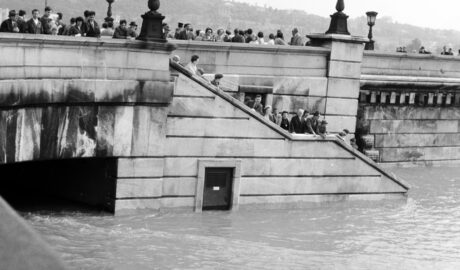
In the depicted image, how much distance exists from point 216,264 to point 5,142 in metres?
4.75

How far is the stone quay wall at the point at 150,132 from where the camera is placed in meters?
16.9

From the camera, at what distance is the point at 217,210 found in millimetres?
20734

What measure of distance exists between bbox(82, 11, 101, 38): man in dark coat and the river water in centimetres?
406

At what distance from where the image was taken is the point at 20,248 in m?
1.04

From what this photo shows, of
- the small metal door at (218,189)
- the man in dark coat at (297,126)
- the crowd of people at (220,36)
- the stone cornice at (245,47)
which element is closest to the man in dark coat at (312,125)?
the man in dark coat at (297,126)

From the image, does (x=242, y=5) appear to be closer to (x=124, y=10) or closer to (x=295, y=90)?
(x=124, y=10)

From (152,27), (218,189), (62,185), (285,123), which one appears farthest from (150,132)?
(285,123)

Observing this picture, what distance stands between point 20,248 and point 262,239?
17.8 m

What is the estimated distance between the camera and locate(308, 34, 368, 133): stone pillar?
82.9 ft

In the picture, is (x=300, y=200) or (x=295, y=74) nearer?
(x=300, y=200)

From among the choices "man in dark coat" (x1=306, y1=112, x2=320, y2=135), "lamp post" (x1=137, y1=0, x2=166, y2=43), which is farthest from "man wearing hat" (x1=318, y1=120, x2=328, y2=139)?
"lamp post" (x1=137, y1=0, x2=166, y2=43)

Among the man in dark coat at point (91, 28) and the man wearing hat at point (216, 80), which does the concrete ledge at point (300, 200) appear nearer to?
the man wearing hat at point (216, 80)

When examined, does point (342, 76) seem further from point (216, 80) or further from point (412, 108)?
point (412, 108)

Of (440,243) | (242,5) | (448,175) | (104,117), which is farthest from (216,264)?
(242,5)
